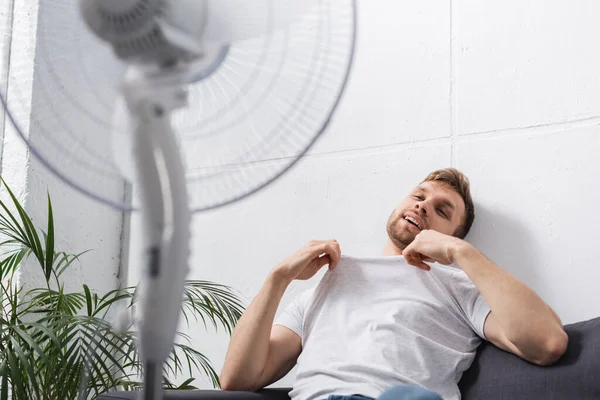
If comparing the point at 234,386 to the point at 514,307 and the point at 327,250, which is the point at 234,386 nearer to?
the point at 327,250

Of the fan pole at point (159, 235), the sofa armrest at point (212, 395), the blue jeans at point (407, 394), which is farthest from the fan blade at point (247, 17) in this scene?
the sofa armrest at point (212, 395)

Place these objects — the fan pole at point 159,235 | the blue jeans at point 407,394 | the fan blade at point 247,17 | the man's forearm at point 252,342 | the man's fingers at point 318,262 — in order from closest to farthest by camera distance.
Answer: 1. the fan pole at point 159,235
2. the fan blade at point 247,17
3. the blue jeans at point 407,394
4. the man's forearm at point 252,342
5. the man's fingers at point 318,262

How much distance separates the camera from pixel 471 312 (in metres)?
1.79

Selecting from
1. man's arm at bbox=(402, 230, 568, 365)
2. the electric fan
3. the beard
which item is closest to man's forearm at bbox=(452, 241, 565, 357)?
man's arm at bbox=(402, 230, 568, 365)

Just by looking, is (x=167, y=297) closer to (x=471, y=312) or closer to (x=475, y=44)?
(x=471, y=312)

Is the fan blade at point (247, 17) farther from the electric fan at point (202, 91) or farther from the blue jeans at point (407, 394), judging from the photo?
Answer: the blue jeans at point (407, 394)

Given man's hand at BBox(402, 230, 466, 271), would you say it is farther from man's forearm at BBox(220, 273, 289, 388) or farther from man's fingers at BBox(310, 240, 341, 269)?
man's forearm at BBox(220, 273, 289, 388)

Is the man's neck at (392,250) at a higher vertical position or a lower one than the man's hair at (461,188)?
lower

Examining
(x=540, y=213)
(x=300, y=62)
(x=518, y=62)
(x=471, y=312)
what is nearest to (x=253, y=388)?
(x=471, y=312)

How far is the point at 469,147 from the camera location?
220cm

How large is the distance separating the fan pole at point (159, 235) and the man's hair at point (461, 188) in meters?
1.50

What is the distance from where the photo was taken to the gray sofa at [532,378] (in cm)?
147

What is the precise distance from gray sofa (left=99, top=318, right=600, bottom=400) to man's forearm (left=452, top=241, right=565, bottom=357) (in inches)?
1.9

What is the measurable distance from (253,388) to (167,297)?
1.19m
